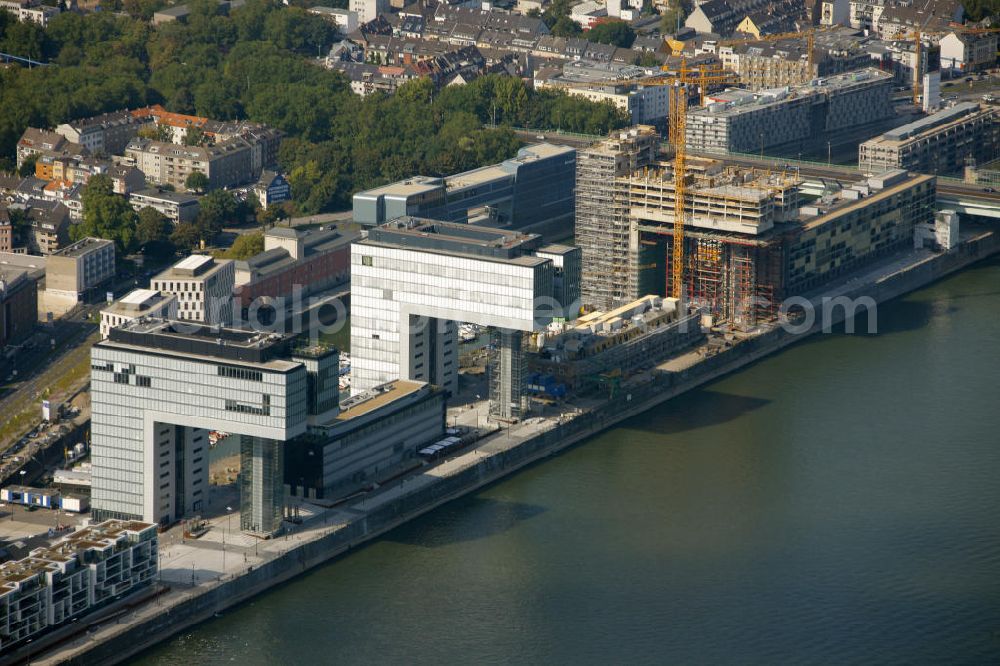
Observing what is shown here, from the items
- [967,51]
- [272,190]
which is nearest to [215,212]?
[272,190]

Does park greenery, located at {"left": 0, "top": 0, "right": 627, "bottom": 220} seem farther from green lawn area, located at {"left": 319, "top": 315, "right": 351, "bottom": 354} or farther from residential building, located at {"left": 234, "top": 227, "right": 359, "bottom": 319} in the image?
green lawn area, located at {"left": 319, "top": 315, "right": 351, "bottom": 354}

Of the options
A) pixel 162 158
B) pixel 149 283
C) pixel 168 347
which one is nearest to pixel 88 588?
pixel 168 347

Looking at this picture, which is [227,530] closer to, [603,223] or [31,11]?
[603,223]

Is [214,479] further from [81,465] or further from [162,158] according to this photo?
[162,158]

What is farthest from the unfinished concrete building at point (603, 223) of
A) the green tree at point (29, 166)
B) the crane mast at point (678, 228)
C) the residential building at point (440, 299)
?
the green tree at point (29, 166)

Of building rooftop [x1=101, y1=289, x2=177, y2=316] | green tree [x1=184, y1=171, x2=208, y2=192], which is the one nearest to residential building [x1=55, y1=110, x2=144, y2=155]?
green tree [x1=184, y1=171, x2=208, y2=192]

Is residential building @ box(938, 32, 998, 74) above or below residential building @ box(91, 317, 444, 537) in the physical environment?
above
